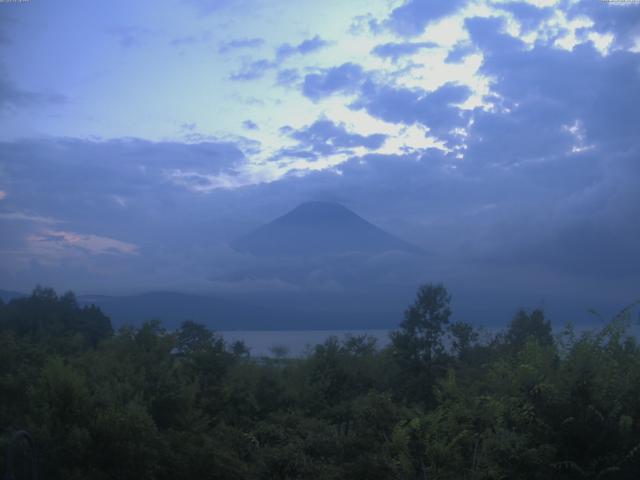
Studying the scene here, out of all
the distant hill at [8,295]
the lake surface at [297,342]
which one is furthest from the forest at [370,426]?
the distant hill at [8,295]

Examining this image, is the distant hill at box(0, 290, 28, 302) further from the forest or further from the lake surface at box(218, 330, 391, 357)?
the forest

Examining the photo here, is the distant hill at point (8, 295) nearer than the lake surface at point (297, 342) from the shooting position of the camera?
No

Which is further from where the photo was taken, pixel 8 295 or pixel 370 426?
pixel 8 295

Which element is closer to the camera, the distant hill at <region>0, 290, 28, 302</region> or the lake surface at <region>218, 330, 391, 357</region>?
the lake surface at <region>218, 330, 391, 357</region>

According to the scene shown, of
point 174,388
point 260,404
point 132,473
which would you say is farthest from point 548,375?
point 260,404

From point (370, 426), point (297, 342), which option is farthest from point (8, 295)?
point (370, 426)

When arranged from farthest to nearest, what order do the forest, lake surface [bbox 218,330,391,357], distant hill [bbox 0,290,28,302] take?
distant hill [bbox 0,290,28,302]
lake surface [bbox 218,330,391,357]
the forest

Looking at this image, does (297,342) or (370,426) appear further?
(297,342)

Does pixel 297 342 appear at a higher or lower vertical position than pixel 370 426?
lower

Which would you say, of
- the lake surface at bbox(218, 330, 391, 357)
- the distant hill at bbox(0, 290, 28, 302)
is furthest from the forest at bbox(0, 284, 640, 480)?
the distant hill at bbox(0, 290, 28, 302)

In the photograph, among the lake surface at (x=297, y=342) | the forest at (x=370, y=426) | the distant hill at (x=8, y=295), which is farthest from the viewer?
the distant hill at (x=8, y=295)

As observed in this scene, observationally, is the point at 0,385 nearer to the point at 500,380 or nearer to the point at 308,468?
the point at 308,468

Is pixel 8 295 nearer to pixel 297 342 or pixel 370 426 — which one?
pixel 297 342

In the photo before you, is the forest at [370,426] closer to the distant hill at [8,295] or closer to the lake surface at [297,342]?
the lake surface at [297,342]
